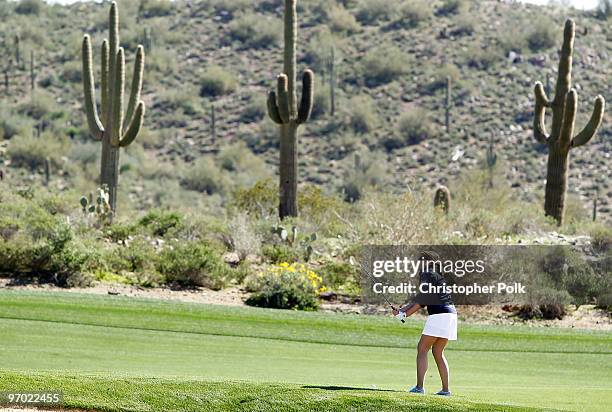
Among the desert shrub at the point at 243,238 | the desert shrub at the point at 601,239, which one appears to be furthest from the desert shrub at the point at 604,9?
the desert shrub at the point at 243,238

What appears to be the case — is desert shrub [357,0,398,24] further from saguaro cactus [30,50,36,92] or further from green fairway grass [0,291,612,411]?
green fairway grass [0,291,612,411]

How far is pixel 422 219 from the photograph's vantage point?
2392cm

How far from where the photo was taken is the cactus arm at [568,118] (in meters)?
29.9

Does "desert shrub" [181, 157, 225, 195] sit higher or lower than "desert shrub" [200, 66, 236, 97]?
lower

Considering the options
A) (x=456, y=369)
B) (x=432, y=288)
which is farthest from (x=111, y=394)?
(x=456, y=369)

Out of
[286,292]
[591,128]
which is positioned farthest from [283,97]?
[286,292]

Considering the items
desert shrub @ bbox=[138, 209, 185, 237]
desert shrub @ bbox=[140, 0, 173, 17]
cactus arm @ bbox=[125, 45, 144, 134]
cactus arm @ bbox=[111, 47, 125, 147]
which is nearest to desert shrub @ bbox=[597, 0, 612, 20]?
desert shrub @ bbox=[140, 0, 173, 17]

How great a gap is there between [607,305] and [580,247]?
4439 millimetres

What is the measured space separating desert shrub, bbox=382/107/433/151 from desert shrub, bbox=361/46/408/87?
5.59m

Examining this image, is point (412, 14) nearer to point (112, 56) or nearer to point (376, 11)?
point (376, 11)

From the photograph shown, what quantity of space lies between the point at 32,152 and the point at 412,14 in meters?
24.7

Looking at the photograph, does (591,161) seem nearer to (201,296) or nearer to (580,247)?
(580,247)

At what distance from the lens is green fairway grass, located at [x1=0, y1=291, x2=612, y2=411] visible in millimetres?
10820

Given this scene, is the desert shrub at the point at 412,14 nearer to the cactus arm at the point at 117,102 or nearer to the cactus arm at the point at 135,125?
the cactus arm at the point at 117,102
